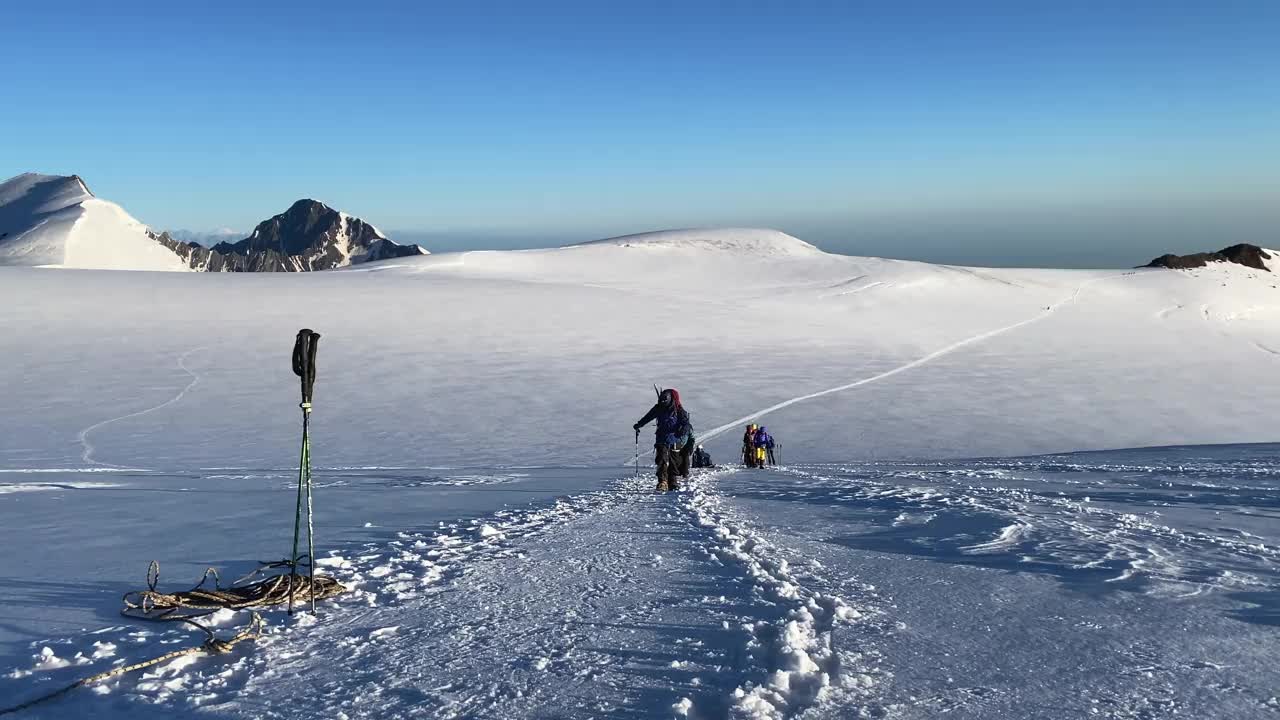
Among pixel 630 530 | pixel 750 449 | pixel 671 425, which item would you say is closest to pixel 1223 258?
pixel 750 449

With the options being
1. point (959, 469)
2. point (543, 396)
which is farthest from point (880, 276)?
point (959, 469)

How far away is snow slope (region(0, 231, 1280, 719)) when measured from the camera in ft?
→ 14.5

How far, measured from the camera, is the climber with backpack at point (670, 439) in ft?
40.1

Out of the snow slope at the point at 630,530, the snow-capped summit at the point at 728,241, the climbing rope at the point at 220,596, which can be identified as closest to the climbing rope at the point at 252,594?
the climbing rope at the point at 220,596

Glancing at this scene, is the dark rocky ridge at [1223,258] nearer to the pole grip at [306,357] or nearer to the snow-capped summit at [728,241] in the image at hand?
the snow-capped summit at [728,241]

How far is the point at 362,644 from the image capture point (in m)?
5.06

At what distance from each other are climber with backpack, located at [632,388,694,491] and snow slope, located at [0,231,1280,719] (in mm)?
673

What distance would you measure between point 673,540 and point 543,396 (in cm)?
1722

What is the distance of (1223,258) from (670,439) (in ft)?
270

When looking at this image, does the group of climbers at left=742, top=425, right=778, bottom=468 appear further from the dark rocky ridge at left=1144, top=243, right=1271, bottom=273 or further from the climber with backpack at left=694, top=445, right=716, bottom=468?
the dark rocky ridge at left=1144, top=243, right=1271, bottom=273

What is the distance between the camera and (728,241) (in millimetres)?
73438

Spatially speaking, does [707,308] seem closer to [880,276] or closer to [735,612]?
[880,276]

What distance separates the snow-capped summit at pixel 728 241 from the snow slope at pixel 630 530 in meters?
38.8

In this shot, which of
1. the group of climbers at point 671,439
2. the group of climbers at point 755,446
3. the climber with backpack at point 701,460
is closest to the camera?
the group of climbers at point 671,439
